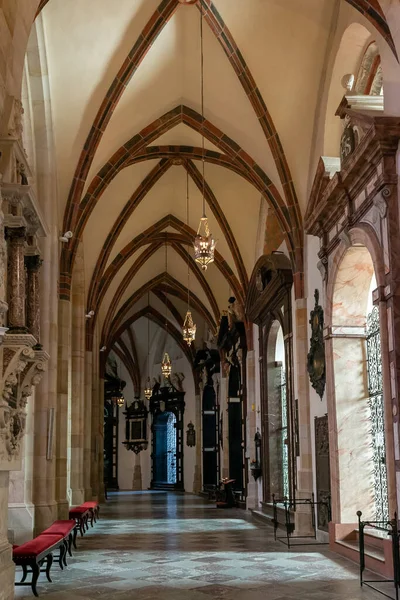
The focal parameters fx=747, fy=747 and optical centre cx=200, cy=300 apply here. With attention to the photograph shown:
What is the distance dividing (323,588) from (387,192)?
13.9ft

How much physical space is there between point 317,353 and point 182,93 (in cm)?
519

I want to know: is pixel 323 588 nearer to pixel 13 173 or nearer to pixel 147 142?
pixel 13 173

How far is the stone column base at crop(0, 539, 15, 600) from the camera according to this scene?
5.97m

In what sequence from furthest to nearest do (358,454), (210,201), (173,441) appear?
1. (173,441)
2. (210,201)
3. (358,454)

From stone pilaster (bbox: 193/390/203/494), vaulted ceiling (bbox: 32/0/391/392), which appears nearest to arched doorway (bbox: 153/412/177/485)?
stone pilaster (bbox: 193/390/203/494)

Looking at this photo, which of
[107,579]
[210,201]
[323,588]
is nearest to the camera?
[323,588]

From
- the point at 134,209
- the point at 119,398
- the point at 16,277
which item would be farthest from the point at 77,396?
the point at 119,398

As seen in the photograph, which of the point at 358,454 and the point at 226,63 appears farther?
the point at 226,63

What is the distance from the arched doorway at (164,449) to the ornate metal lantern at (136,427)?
0.57 meters

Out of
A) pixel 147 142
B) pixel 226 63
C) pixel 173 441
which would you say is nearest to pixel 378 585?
pixel 226 63

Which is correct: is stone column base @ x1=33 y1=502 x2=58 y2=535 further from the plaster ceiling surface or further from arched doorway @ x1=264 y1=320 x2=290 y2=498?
arched doorway @ x1=264 y1=320 x2=290 y2=498

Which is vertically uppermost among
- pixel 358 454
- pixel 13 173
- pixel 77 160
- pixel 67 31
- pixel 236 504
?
pixel 67 31

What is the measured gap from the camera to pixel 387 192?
27.2ft

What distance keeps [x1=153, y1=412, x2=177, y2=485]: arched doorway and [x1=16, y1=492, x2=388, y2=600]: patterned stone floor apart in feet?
49.8
